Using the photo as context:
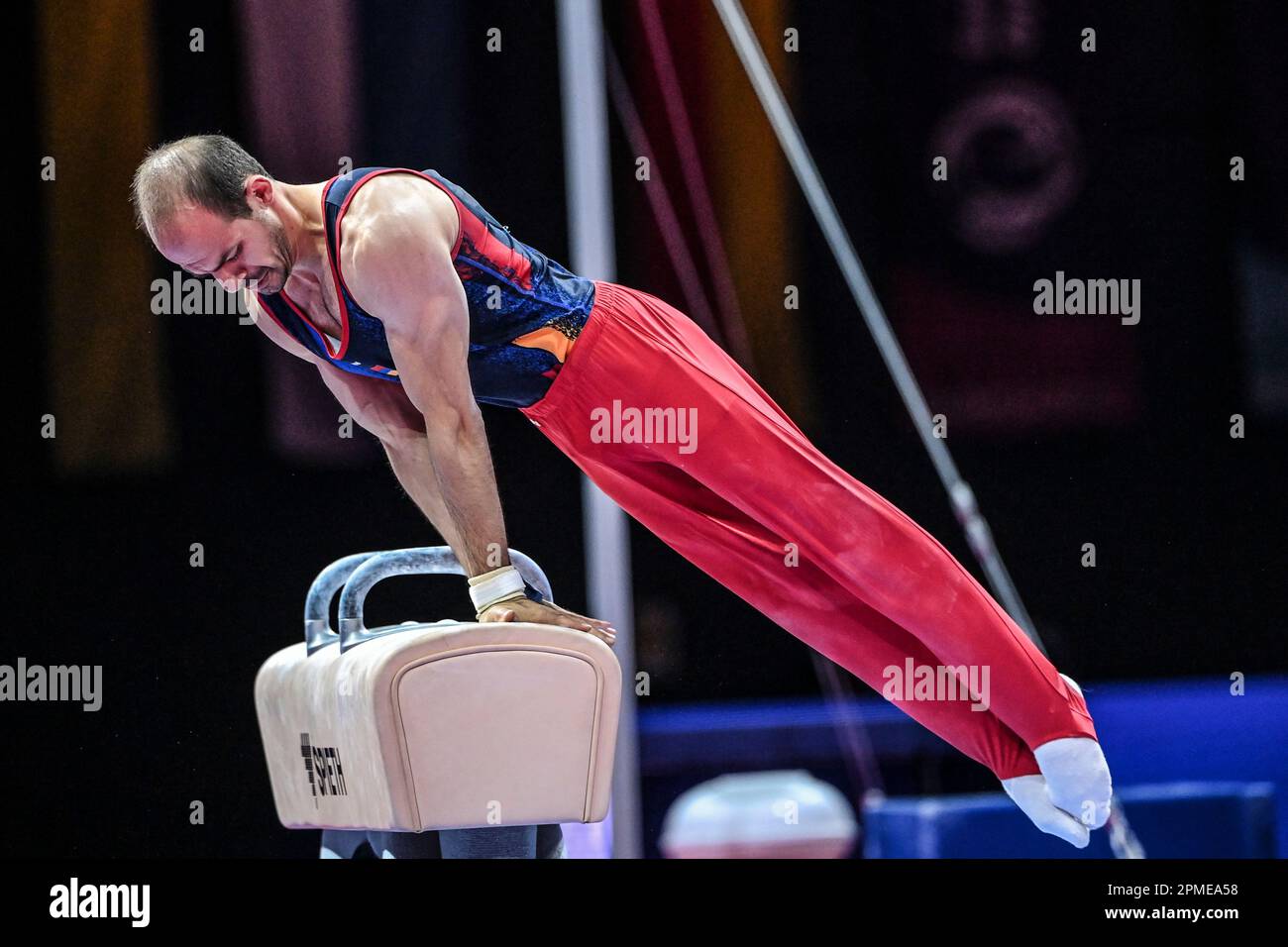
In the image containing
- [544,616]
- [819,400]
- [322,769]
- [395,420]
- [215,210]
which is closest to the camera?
[544,616]

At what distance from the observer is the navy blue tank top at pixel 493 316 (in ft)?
9.35

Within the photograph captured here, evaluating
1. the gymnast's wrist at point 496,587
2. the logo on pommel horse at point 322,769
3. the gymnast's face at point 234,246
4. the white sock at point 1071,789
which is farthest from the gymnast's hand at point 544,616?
the white sock at point 1071,789

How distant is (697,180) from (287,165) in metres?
0.99

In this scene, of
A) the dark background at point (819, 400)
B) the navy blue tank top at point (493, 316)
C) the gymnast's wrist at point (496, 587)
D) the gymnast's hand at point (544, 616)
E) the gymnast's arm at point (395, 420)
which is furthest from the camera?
the dark background at point (819, 400)

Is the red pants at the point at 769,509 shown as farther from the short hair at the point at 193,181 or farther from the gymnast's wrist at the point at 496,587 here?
the short hair at the point at 193,181

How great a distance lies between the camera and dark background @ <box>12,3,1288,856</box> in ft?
11.5

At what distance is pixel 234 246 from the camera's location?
2785mm

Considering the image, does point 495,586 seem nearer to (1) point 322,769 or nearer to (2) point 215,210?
(1) point 322,769

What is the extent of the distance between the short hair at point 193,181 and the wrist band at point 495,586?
854 millimetres

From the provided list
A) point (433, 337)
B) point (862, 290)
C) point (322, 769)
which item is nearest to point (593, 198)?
point (862, 290)

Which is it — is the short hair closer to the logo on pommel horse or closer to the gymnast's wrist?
the gymnast's wrist

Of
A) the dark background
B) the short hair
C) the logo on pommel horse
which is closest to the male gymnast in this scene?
the short hair

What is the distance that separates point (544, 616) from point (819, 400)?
4.13 ft

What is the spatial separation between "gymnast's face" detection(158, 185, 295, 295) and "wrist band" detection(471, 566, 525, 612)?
761 mm
